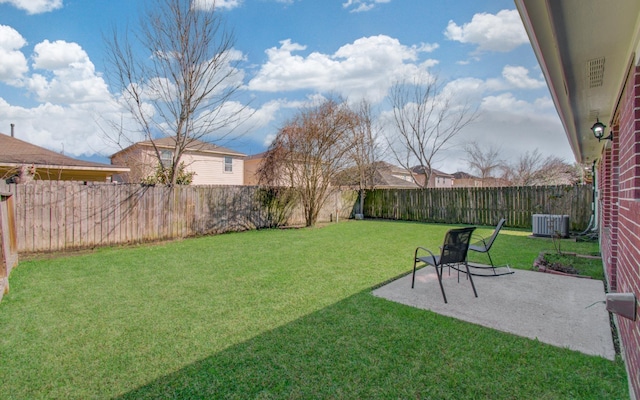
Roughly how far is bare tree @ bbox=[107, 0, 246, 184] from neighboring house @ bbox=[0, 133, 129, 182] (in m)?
1.98

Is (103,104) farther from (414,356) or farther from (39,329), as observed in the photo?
(414,356)

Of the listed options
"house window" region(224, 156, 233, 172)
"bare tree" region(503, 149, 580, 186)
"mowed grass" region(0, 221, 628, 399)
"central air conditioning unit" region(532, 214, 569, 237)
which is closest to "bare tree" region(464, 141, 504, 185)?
"bare tree" region(503, 149, 580, 186)

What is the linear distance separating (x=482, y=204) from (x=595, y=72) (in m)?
10.2

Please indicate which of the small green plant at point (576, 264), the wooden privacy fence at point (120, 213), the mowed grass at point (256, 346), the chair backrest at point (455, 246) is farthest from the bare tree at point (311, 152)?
the chair backrest at point (455, 246)

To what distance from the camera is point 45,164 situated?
970 centimetres

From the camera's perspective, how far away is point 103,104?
31.3 feet

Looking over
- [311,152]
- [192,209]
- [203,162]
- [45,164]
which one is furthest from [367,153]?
[45,164]

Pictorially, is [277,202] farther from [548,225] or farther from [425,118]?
[425,118]

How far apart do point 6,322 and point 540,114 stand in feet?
Result: 46.1

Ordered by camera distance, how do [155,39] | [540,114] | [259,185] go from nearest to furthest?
1. [155,39]
2. [540,114]
3. [259,185]

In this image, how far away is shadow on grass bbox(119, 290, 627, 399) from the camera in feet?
6.90

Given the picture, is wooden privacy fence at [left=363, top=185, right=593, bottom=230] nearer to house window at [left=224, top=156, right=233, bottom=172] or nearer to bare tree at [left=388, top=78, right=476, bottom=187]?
bare tree at [left=388, top=78, right=476, bottom=187]

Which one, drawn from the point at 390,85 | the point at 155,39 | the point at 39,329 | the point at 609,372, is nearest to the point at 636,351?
the point at 609,372

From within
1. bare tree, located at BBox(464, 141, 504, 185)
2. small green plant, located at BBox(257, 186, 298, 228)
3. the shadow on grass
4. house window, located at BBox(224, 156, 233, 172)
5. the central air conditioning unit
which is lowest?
the shadow on grass
